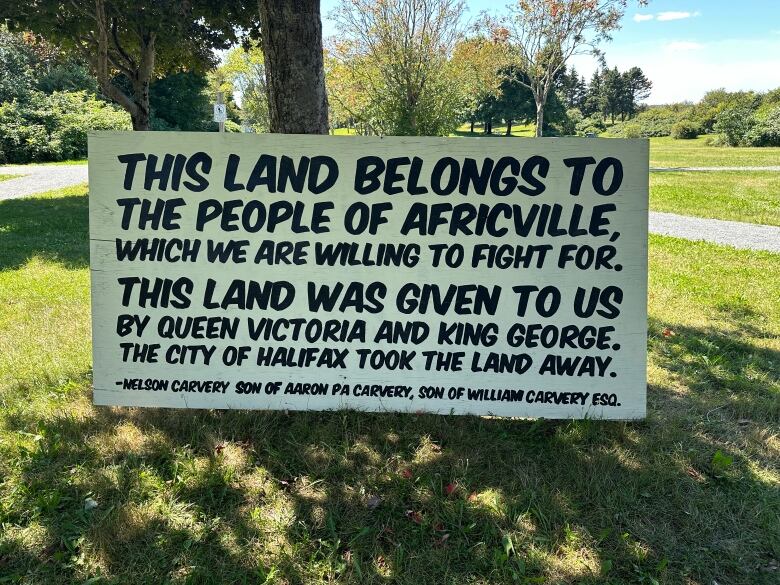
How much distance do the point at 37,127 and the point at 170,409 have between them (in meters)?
31.5

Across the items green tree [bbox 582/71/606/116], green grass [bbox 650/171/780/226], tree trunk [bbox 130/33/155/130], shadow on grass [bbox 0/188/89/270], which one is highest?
green tree [bbox 582/71/606/116]

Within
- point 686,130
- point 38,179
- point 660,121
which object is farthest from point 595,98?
point 38,179

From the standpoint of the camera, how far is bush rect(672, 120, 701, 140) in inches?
2244

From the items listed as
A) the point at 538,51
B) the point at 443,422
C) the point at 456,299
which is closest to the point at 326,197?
the point at 456,299

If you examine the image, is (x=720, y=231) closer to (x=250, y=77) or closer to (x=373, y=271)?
(x=373, y=271)

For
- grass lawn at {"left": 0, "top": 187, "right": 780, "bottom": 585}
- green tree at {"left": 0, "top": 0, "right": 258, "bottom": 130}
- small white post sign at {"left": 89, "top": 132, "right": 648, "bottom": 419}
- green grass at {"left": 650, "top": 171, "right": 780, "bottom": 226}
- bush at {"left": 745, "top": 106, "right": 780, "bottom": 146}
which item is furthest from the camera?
bush at {"left": 745, "top": 106, "right": 780, "bottom": 146}

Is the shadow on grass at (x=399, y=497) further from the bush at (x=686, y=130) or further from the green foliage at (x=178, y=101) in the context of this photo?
the bush at (x=686, y=130)

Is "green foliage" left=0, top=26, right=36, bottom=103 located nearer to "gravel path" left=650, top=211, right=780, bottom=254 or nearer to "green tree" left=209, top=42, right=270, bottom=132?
"green tree" left=209, top=42, right=270, bottom=132

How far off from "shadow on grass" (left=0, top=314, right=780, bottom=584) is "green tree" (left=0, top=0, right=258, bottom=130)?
873 cm

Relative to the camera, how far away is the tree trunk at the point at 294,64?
12.1ft

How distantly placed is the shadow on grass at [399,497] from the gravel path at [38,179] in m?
15.3

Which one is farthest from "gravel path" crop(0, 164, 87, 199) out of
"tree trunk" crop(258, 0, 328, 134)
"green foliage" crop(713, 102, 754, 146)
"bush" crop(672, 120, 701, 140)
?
"bush" crop(672, 120, 701, 140)

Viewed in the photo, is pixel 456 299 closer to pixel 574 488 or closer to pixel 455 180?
pixel 455 180

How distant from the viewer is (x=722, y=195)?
1549cm
